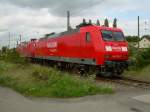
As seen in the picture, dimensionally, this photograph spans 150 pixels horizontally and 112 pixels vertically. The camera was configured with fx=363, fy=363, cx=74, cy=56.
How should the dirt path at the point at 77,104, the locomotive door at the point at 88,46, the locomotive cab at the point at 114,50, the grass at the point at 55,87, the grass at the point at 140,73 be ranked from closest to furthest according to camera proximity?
the dirt path at the point at 77,104 → the grass at the point at 55,87 → the locomotive cab at the point at 114,50 → the grass at the point at 140,73 → the locomotive door at the point at 88,46

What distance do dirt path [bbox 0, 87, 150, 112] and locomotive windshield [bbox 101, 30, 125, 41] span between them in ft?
30.1

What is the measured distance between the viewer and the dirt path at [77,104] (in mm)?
11047

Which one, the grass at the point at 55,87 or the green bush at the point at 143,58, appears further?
the green bush at the point at 143,58

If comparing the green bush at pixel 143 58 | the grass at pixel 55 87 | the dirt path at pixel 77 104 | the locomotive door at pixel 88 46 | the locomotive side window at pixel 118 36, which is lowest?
the dirt path at pixel 77 104

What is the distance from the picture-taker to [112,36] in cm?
2353

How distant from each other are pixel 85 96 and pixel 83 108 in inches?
101

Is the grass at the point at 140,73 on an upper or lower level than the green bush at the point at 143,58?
lower

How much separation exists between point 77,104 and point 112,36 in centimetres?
1206

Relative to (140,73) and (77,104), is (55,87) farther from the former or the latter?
(140,73)

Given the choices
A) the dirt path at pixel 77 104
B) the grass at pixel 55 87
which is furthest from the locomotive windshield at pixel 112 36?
the dirt path at pixel 77 104

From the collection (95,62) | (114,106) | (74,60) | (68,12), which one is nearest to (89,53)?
(95,62)

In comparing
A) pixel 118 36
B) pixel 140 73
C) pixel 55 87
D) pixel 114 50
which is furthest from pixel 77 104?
pixel 140 73

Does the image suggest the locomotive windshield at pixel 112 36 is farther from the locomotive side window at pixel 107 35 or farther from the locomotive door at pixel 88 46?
the locomotive door at pixel 88 46

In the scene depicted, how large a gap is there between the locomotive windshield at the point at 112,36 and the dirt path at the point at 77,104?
9184mm
